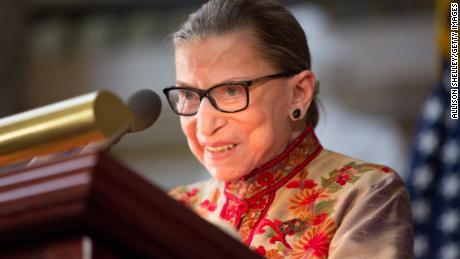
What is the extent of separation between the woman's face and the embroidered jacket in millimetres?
62

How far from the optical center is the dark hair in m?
1.59

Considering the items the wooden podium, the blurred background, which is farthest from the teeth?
the blurred background

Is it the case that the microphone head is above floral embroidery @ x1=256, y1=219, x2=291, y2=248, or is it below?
above

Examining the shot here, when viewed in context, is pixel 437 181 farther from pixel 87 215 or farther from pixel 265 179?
pixel 87 215

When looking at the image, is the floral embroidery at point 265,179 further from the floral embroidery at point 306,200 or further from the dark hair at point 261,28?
the dark hair at point 261,28

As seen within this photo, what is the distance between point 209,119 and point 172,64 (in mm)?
6414

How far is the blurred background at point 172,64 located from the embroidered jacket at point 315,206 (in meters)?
4.44

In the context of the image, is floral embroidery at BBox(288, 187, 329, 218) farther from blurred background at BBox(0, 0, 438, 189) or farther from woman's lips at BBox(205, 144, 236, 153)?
blurred background at BBox(0, 0, 438, 189)

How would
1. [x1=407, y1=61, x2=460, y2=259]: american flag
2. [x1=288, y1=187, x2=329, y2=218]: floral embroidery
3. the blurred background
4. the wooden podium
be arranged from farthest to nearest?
the blurred background
[x1=407, y1=61, x2=460, y2=259]: american flag
[x1=288, y1=187, x2=329, y2=218]: floral embroidery
the wooden podium

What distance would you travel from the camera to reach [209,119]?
1.56 metres

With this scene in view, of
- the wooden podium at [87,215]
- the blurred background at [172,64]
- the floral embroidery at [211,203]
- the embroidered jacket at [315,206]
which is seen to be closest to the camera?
the wooden podium at [87,215]

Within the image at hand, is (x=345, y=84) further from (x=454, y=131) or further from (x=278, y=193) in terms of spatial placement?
(x=278, y=193)

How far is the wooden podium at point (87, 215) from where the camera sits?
87 cm

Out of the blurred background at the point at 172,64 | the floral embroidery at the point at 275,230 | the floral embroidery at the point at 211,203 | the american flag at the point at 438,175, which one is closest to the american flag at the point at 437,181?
the american flag at the point at 438,175
